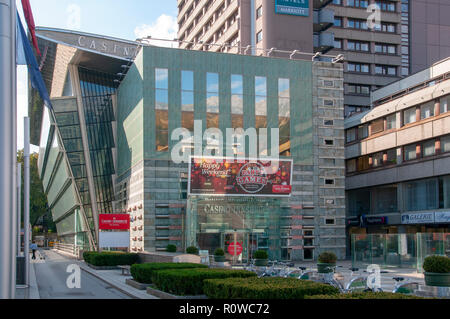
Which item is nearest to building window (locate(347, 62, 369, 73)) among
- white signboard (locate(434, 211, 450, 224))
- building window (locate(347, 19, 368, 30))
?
building window (locate(347, 19, 368, 30))

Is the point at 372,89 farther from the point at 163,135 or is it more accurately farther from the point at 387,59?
the point at 163,135

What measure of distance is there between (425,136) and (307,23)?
19.4m

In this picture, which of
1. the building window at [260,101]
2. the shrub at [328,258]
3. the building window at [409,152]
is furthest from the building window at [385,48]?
the shrub at [328,258]

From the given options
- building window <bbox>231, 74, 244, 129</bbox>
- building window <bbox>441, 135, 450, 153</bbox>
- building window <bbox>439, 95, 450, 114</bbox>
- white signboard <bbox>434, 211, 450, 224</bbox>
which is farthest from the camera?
building window <bbox>231, 74, 244, 129</bbox>

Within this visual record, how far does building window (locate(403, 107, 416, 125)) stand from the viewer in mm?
52094

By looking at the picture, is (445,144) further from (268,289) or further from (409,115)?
(268,289)

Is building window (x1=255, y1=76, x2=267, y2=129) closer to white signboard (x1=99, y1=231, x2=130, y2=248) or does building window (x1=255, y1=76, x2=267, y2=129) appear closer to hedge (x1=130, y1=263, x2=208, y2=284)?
white signboard (x1=99, y1=231, x2=130, y2=248)

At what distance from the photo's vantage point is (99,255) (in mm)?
38938

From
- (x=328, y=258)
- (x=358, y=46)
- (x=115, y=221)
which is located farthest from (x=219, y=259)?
(x=358, y=46)

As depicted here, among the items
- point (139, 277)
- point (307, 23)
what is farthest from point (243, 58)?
point (139, 277)

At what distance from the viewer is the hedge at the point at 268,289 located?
14.4 m

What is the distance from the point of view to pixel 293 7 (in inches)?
2441

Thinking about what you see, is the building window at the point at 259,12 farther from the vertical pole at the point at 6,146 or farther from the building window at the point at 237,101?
the vertical pole at the point at 6,146

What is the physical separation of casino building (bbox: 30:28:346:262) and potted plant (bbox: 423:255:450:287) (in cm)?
2427
